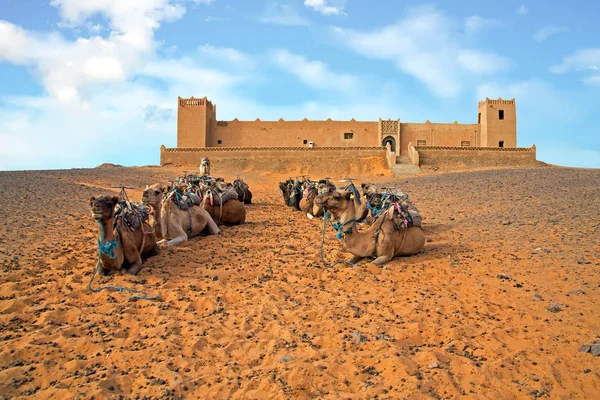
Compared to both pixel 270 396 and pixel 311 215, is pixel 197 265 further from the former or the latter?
pixel 311 215

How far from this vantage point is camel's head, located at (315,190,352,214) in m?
9.55

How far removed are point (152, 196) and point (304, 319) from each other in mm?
5090

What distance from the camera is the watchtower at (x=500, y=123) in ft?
157

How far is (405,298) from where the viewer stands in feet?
24.2

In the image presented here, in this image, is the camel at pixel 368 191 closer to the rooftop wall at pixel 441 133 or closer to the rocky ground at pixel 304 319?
the rocky ground at pixel 304 319

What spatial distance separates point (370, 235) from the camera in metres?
9.56

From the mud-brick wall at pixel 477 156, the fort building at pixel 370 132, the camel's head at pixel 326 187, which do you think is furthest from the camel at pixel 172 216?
the fort building at pixel 370 132

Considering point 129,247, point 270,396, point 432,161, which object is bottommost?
point 270,396

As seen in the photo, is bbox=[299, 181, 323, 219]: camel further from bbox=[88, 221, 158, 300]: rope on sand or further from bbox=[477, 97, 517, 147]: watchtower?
bbox=[477, 97, 517, 147]: watchtower

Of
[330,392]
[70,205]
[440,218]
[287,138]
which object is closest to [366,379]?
[330,392]

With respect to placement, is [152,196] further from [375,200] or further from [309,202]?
[309,202]

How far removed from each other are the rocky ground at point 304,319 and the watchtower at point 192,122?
35158 millimetres

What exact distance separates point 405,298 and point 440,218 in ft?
24.8

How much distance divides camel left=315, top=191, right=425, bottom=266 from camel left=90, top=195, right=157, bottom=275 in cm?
332
